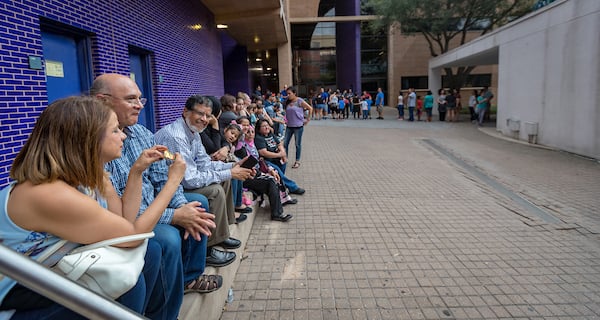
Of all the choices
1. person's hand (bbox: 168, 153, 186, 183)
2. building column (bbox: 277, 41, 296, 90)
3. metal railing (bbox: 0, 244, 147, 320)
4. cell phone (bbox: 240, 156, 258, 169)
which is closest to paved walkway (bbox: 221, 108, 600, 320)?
cell phone (bbox: 240, 156, 258, 169)

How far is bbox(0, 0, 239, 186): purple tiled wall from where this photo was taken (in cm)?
375

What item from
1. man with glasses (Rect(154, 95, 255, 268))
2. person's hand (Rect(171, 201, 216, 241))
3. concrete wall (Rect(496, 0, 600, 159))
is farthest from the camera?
concrete wall (Rect(496, 0, 600, 159))

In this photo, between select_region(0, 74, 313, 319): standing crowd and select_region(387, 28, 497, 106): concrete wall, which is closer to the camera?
select_region(0, 74, 313, 319): standing crowd

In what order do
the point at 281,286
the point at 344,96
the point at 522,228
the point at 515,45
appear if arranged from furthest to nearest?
the point at 344,96, the point at 515,45, the point at 522,228, the point at 281,286

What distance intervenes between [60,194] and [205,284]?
5.09ft

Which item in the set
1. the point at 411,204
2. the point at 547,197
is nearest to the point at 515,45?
the point at 547,197

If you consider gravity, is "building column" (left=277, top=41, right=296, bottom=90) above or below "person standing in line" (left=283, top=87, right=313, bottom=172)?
above

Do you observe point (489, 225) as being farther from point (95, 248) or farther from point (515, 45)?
point (515, 45)

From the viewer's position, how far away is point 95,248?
63.6 inches

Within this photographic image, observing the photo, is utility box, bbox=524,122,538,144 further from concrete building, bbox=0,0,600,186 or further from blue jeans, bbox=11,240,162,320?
blue jeans, bbox=11,240,162,320

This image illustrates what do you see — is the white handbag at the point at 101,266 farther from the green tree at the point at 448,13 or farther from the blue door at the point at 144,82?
the green tree at the point at 448,13

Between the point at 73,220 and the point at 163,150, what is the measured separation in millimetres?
727

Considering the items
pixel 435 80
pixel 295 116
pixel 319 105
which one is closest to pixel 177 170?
pixel 295 116

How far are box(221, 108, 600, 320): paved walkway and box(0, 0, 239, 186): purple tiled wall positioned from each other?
2.71 m
